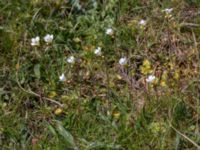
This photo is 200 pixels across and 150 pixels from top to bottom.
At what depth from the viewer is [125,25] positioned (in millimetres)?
3055

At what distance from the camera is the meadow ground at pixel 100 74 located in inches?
101

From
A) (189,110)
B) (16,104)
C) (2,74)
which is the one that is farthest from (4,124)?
(189,110)

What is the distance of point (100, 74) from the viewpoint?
2.85 meters

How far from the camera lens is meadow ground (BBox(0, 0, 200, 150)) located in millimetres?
2557

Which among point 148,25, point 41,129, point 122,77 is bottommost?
point 41,129

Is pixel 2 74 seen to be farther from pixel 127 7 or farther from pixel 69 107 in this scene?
pixel 127 7

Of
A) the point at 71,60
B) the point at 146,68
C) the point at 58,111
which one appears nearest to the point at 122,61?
the point at 146,68

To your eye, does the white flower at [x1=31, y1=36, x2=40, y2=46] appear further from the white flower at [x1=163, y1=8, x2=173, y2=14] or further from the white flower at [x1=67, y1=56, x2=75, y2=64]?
the white flower at [x1=163, y1=8, x2=173, y2=14]

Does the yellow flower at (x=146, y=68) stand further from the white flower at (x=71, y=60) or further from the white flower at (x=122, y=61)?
the white flower at (x=71, y=60)

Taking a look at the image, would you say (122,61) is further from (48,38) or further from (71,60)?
(48,38)

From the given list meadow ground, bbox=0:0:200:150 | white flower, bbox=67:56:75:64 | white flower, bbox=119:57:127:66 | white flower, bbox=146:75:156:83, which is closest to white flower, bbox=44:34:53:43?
meadow ground, bbox=0:0:200:150

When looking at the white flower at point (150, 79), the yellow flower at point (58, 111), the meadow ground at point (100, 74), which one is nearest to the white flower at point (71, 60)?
the meadow ground at point (100, 74)

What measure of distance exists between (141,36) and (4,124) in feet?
2.67

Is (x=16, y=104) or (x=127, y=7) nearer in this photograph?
(x=16, y=104)
